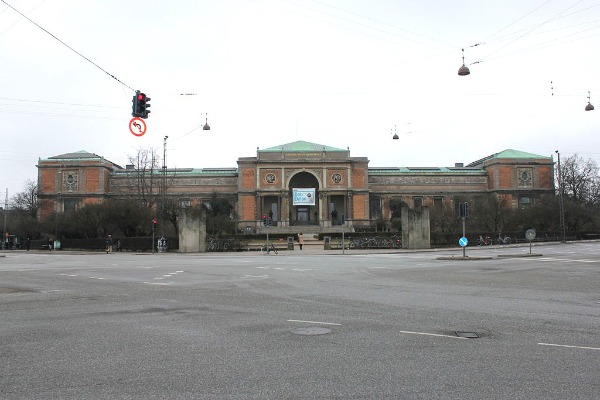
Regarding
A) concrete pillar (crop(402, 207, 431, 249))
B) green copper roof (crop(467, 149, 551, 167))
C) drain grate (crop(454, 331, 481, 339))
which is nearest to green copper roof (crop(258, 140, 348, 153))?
green copper roof (crop(467, 149, 551, 167))

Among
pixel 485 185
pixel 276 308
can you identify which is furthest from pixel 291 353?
pixel 485 185

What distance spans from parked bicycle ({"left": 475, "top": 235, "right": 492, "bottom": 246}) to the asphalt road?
4385 cm

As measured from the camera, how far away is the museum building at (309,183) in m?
110

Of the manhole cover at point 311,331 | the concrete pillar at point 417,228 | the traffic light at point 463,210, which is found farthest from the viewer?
the concrete pillar at point 417,228

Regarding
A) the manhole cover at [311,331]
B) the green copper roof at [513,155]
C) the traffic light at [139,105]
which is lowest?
the manhole cover at [311,331]

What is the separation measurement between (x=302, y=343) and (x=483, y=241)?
53.5 meters

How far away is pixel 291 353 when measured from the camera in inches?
267

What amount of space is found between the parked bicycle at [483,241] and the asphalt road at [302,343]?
4385 cm

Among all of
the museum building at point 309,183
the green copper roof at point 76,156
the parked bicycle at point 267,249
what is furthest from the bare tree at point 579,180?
the green copper roof at point 76,156

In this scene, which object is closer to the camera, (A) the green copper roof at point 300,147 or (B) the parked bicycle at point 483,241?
(B) the parked bicycle at point 483,241

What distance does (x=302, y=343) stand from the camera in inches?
291

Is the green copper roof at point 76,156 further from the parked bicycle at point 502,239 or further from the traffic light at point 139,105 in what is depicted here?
the traffic light at point 139,105

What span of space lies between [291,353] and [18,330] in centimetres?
480

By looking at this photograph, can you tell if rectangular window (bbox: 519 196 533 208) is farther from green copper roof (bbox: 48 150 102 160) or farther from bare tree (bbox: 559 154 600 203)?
green copper roof (bbox: 48 150 102 160)
